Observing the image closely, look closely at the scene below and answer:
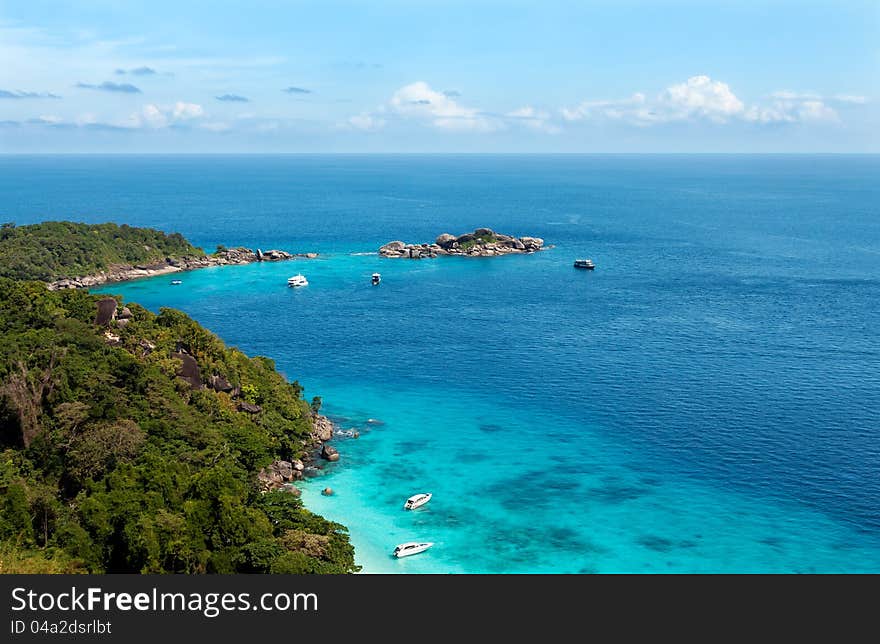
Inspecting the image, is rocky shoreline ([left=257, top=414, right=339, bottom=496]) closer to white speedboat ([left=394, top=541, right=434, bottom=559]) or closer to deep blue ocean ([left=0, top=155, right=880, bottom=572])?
deep blue ocean ([left=0, top=155, right=880, bottom=572])

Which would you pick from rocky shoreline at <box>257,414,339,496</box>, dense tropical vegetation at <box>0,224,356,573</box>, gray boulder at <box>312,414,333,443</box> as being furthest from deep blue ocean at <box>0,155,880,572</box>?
dense tropical vegetation at <box>0,224,356,573</box>

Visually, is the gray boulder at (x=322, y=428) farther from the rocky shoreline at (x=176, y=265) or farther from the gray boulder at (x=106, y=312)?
the rocky shoreline at (x=176, y=265)

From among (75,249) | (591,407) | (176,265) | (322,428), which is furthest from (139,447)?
(176,265)

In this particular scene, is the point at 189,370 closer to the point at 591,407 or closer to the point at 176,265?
the point at 591,407

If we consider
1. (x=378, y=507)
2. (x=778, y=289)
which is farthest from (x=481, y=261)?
(x=378, y=507)

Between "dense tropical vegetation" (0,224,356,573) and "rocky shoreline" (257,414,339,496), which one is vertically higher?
"dense tropical vegetation" (0,224,356,573)

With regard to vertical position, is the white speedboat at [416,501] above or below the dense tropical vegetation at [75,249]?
below

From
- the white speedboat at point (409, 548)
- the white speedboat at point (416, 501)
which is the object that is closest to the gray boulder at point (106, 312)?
the white speedboat at point (416, 501)

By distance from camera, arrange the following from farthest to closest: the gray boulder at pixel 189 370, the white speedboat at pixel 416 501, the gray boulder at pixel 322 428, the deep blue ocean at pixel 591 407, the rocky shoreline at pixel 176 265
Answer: the rocky shoreline at pixel 176 265
the gray boulder at pixel 322 428
the gray boulder at pixel 189 370
the white speedboat at pixel 416 501
the deep blue ocean at pixel 591 407
